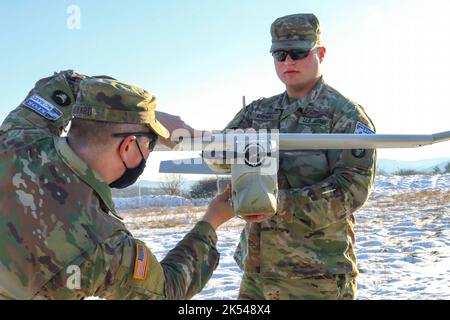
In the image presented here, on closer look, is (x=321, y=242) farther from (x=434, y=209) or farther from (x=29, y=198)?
(x=434, y=209)

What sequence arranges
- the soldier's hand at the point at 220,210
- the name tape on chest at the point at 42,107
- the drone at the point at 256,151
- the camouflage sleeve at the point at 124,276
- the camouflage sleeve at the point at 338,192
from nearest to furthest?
the camouflage sleeve at the point at 124,276 → the drone at the point at 256,151 → the soldier's hand at the point at 220,210 → the name tape on chest at the point at 42,107 → the camouflage sleeve at the point at 338,192

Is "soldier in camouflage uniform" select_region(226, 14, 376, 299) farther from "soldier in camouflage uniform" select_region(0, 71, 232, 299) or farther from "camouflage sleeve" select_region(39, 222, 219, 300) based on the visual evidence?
"camouflage sleeve" select_region(39, 222, 219, 300)

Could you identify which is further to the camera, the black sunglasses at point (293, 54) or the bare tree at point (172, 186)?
the bare tree at point (172, 186)

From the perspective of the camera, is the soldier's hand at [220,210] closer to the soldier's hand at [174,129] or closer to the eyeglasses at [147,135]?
the soldier's hand at [174,129]

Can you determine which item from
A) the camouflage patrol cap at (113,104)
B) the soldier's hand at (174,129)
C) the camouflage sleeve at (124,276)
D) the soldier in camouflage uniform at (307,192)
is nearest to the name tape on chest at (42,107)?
the camouflage patrol cap at (113,104)

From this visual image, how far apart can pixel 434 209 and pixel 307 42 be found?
13173 millimetres

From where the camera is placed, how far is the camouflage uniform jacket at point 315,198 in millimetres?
2637

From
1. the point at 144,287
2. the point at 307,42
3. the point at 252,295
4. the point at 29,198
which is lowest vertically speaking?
the point at 252,295

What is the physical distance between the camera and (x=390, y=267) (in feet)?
24.3

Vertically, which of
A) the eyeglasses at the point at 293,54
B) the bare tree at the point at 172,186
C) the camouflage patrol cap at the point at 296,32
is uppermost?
the camouflage patrol cap at the point at 296,32

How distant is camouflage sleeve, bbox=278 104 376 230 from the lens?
2.62 meters

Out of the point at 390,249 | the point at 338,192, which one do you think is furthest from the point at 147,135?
the point at 390,249

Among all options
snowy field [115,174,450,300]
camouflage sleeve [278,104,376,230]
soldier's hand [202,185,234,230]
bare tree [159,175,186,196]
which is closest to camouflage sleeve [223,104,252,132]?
camouflage sleeve [278,104,376,230]
